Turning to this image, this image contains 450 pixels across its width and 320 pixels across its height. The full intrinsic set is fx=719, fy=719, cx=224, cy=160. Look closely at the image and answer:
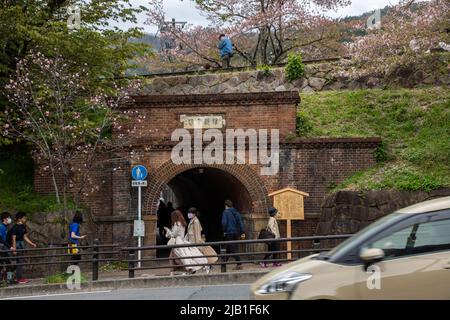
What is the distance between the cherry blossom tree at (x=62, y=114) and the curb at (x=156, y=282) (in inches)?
131

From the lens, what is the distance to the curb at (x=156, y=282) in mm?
16719

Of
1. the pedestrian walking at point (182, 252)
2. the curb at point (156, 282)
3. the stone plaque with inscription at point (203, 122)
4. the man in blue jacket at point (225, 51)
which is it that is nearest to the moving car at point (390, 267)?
the curb at point (156, 282)

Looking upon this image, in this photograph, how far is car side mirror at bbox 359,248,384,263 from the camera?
8453mm

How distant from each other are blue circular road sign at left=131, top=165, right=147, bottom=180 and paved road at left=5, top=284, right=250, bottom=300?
588 cm

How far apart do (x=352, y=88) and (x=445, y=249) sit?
2122 cm

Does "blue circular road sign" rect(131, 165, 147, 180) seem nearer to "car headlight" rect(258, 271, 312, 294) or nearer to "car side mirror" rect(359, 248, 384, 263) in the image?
"car headlight" rect(258, 271, 312, 294)

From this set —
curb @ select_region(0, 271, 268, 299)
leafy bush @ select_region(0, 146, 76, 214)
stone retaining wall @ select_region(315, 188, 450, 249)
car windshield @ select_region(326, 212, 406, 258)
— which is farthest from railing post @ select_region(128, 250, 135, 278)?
car windshield @ select_region(326, 212, 406, 258)

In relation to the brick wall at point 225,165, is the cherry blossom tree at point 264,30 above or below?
above

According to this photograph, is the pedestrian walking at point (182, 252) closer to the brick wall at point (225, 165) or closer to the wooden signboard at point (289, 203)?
the wooden signboard at point (289, 203)

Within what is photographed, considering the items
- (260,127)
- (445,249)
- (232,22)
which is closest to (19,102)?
(260,127)

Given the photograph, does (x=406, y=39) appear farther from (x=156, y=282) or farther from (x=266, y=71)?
(x=156, y=282)

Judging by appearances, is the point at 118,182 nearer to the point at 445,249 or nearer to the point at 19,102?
the point at 19,102

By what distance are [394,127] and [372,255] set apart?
16465 millimetres

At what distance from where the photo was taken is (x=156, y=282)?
55.5 feet
